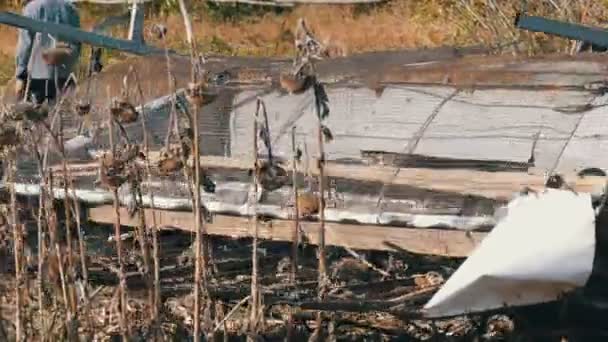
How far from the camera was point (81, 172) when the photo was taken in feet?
17.1

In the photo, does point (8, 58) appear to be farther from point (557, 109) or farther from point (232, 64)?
point (557, 109)

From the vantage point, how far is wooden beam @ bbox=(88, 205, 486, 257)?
14.9 feet

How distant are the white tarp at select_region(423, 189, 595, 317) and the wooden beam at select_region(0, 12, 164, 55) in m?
2.74

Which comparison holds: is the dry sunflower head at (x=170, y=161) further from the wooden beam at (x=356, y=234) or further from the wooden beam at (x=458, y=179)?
the wooden beam at (x=458, y=179)

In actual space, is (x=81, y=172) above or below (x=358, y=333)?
above

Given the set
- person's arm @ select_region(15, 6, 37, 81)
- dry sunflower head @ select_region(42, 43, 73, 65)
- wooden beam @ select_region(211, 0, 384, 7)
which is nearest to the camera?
dry sunflower head @ select_region(42, 43, 73, 65)

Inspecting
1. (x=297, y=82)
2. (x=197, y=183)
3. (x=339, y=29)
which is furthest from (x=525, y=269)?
(x=339, y=29)

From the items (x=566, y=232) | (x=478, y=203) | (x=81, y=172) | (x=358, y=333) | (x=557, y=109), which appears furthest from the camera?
(x=358, y=333)

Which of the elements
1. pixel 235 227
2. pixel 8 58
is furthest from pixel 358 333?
pixel 8 58

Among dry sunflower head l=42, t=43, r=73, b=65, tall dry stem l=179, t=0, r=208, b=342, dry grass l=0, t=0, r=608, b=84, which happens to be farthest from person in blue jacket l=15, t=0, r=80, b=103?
tall dry stem l=179, t=0, r=208, b=342

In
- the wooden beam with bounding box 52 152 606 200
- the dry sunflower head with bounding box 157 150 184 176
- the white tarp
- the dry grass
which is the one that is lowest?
the white tarp

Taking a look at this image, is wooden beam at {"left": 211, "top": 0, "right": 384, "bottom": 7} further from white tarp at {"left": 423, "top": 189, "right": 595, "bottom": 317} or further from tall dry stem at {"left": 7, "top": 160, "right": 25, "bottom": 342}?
white tarp at {"left": 423, "top": 189, "right": 595, "bottom": 317}

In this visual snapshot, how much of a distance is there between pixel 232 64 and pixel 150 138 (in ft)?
2.31

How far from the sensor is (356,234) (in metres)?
4.70
